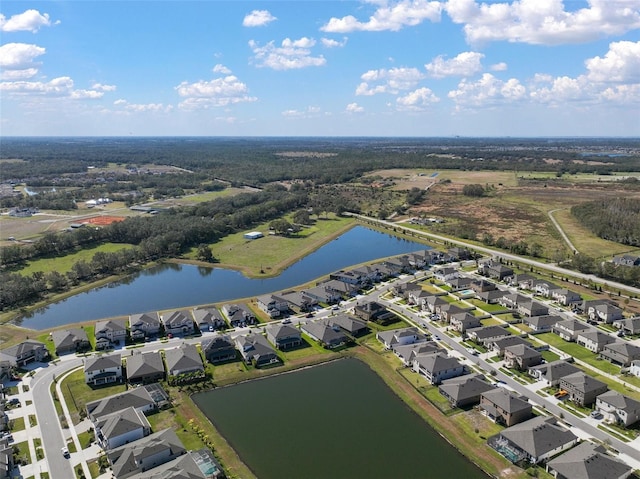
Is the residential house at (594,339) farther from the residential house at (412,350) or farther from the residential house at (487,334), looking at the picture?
the residential house at (412,350)

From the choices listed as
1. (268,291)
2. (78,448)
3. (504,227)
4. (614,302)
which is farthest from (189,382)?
(504,227)

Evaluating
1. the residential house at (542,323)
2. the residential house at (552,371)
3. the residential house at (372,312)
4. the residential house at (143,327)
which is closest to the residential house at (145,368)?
the residential house at (143,327)

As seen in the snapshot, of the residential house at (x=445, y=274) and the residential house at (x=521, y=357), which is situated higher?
the residential house at (x=445, y=274)


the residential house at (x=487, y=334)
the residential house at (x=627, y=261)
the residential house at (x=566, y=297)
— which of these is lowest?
the residential house at (x=487, y=334)

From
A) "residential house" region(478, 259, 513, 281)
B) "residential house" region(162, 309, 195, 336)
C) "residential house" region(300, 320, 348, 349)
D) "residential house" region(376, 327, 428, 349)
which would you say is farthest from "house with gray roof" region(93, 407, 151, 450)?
"residential house" region(478, 259, 513, 281)

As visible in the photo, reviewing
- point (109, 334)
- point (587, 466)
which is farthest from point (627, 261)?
point (109, 334)

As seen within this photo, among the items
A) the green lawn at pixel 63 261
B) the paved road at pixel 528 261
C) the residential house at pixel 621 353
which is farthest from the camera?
the green lawn at pixel 63 261

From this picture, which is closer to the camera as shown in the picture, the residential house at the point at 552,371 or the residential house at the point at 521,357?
the residential house at the point at 552,371

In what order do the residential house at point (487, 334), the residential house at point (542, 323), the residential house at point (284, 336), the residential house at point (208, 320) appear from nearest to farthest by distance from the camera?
the residential house at point (284, 336) → the residential house at point (487, 334) → the residential house at point (542, 323) → the residential house at point (208, 320)
